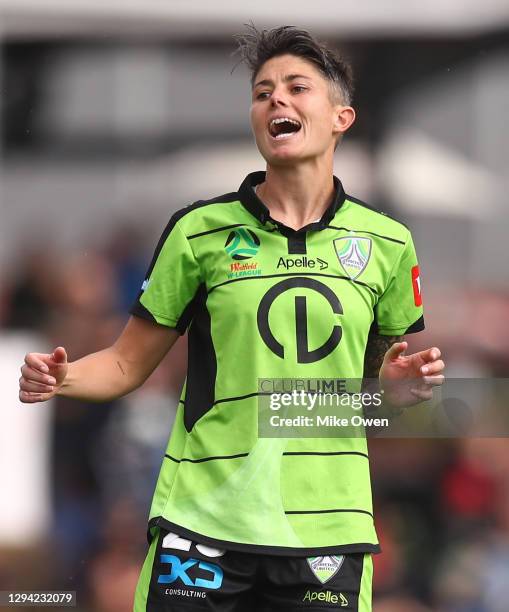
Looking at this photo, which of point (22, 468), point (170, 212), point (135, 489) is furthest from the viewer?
point (170, 212)

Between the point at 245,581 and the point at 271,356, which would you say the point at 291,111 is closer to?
the point at 271,356

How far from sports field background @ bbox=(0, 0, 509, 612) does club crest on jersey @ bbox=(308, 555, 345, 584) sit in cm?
301

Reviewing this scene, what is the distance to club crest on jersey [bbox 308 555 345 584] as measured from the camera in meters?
3.16

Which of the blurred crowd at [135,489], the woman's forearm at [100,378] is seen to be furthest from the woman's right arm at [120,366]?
the blurred crowd at [135,489]

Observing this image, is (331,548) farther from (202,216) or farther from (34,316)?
(34,316)

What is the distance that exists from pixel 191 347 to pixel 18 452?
3.37 meters

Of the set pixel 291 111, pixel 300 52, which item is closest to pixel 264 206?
pixel 291 111

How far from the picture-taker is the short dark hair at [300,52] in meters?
3.40

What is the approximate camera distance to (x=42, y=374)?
3201 mm

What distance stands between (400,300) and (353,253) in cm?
23

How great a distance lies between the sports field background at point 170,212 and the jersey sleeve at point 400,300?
294cm

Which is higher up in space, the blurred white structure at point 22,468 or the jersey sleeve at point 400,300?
the jersey sleeve at point 400,300

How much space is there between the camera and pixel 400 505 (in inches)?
264

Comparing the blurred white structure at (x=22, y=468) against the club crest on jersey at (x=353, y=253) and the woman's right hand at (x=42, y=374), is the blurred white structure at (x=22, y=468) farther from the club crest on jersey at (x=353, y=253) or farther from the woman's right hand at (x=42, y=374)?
the club crest on jersey at (x=353, y=253)
